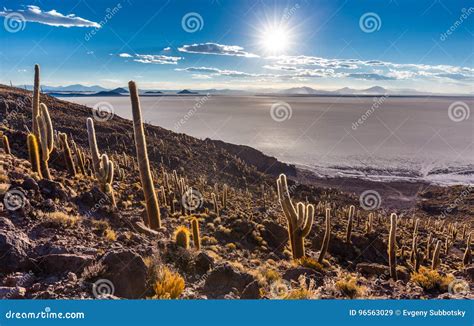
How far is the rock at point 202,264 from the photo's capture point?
7.63m

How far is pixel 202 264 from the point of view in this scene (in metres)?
7.72

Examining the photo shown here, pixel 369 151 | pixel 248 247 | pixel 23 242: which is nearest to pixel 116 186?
pixel 248 247

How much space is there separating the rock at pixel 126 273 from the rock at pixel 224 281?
1.34 meters

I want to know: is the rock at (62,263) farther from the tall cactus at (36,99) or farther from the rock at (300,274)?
the tall cactus at (36,99)

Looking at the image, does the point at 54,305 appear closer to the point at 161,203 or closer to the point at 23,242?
the point at 23,242

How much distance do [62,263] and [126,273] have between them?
3.99ft

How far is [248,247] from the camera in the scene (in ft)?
57.6

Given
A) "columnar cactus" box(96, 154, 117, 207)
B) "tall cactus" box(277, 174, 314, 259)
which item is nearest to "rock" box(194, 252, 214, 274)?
"tall cactus" box(277, 174, 314, 259)

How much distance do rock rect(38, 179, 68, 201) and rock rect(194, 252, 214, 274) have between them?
5389 mm

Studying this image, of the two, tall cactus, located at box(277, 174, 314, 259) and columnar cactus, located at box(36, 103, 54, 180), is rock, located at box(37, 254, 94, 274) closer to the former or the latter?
tall cactus, located at box(277, 174, 314, 259)

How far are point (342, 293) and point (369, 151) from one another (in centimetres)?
10109

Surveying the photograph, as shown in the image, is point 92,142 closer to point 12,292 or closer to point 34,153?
point 34,153

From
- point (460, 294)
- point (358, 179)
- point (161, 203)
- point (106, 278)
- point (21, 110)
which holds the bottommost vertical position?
point (460, 294)

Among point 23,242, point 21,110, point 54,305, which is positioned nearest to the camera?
point 54,305
